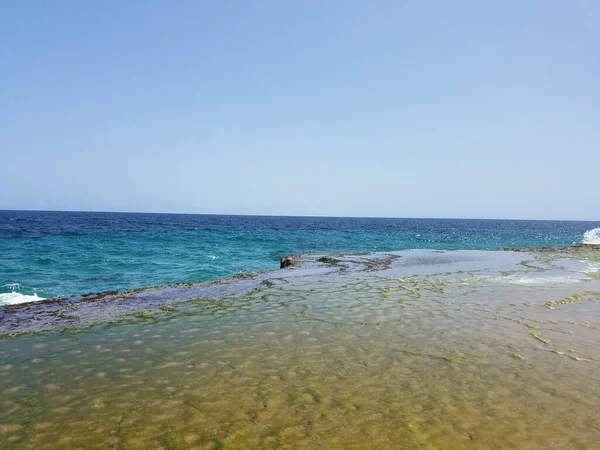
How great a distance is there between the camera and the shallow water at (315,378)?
4555 mm

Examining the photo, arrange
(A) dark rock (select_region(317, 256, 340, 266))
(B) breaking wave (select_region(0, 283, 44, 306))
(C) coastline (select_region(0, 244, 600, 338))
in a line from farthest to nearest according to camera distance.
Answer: (A) dark rock (select_region(317, 256, 340, 266)), (B) breaking wave (select_region(0, 283, 44, 306)), (C) coastline (select_region(0, 244, 600, 338))

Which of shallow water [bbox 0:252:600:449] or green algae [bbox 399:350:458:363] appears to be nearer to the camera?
shallow water [bbox 0:252:600:449]

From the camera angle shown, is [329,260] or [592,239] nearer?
[329,260]

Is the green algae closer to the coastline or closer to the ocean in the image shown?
the ocean

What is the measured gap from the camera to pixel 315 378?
6.14m

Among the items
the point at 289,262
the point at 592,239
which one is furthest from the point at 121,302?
the point at 592,239

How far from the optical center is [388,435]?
14.9ft

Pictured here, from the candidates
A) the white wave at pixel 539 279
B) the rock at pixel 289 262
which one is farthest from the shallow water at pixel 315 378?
the rock at pixel 289 262

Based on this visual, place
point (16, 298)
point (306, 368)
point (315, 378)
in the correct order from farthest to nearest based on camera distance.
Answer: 1. point (16, 298)
2. point (306, 368)
3. point (315, 378)

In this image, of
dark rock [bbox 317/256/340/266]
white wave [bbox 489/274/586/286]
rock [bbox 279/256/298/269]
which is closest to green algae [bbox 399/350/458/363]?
white wave [bbox 489/274/586/286]

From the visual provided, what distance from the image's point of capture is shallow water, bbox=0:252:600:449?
455 centimetres

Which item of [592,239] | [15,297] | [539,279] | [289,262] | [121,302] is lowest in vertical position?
[15,297]

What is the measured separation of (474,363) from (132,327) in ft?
24.1

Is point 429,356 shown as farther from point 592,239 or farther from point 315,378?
point 592,239
